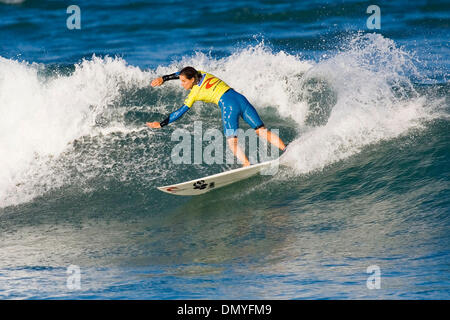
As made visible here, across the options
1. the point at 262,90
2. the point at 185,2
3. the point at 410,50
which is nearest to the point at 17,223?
the point at 262,90

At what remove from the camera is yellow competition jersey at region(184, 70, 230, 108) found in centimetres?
848

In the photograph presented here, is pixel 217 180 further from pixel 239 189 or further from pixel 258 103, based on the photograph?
pixel 258 103

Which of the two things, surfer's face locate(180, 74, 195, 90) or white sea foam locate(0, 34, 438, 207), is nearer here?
surfer's face locate(180, 74, 195, 90)

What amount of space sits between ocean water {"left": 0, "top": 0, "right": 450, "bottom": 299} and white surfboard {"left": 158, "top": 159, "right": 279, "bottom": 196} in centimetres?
12

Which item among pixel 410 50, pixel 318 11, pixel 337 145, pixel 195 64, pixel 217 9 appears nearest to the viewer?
pixel 337 145

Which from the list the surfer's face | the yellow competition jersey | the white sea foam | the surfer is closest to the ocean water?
the white sea foam

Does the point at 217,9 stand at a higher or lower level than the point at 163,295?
higher

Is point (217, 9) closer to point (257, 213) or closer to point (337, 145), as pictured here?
point (337, 145)

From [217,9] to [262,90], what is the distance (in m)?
9.68

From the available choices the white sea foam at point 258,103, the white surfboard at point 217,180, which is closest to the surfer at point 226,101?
the white surfboard at point 217,180

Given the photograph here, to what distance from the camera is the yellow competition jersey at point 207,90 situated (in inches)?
334

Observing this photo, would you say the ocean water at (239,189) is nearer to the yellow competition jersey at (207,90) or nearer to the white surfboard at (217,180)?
the white surfboard at (217,180)

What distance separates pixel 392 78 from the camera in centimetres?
1113

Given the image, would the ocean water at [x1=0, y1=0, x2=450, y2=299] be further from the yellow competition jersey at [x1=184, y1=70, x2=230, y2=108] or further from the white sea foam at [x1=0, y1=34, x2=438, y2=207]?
the yellow competition jersey at [x1=184, y1=70, x2=230, y2=108]
